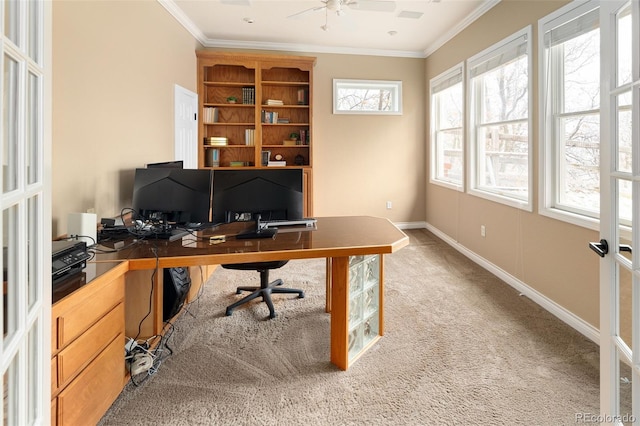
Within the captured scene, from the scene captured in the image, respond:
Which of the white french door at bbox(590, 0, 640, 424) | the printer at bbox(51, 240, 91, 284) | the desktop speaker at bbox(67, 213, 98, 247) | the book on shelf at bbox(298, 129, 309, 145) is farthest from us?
the book on shelf at bbox(298, 129, 309, 145)

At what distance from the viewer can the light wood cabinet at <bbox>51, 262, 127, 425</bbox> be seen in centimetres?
131

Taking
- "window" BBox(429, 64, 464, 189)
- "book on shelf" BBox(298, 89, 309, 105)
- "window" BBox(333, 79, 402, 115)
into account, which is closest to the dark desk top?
"window" BBox(429, 64, 464, 189)

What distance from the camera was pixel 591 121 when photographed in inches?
102

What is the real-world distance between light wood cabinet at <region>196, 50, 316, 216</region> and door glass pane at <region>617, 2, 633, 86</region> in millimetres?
4131

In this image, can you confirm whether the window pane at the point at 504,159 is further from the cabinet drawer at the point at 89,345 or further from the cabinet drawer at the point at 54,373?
the cabinet drawer at the point at 54,373

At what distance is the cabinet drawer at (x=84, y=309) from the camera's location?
1309 millimetres

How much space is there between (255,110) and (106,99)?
8.41ft

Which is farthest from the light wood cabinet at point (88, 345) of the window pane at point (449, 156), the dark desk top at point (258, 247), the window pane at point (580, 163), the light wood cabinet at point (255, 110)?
the window pane at point (449, 156)

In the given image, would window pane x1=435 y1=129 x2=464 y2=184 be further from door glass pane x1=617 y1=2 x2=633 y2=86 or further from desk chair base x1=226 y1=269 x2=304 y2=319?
door glass pane x1=617 y1=2 x2=633 y2=86

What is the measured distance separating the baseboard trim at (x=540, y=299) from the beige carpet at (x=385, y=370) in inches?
2.5

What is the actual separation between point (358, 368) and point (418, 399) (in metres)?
0.38

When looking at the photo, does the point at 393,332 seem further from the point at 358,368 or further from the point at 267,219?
the point at 267,219

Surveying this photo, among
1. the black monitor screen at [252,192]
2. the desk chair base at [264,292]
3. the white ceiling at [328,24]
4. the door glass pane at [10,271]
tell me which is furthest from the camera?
the white ceiling at [328,24]

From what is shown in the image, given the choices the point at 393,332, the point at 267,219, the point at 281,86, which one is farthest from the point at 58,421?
the point at 281,86
